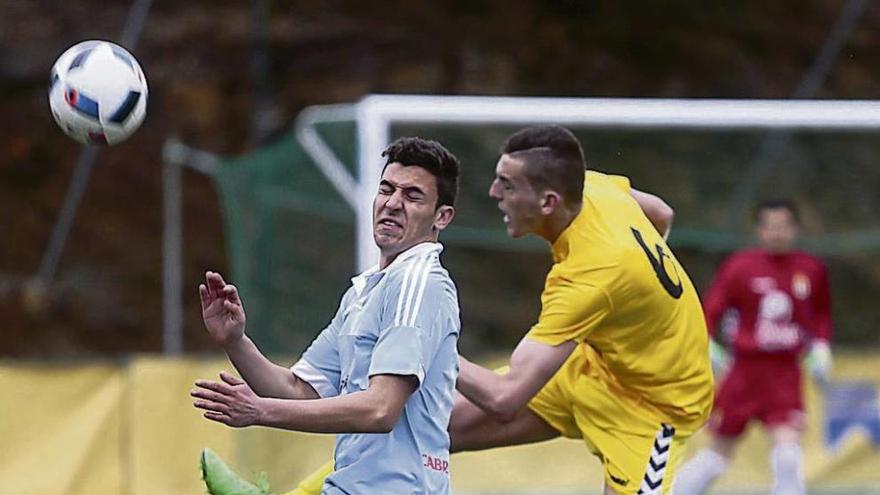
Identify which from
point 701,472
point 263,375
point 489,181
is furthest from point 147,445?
point 263,375

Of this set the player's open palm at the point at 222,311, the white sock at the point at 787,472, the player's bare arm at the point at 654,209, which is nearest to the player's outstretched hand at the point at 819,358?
the white sock at the point at 787,472

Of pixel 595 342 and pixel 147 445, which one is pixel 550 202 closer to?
pixel 595 342

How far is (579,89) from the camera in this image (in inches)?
667

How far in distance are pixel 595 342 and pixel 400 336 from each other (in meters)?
1.62

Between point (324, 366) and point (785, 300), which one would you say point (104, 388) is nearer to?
point (785, 300)

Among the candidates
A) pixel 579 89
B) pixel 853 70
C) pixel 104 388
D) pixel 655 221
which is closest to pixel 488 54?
pixel 579 89

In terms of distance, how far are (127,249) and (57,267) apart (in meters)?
0.71

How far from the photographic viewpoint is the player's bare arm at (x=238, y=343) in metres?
4.26

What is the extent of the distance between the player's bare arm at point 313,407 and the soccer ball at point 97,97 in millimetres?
1408

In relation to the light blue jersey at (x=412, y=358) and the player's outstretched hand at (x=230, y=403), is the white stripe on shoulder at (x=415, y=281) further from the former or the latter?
the player's outstretched hand at (x=230, y=403)

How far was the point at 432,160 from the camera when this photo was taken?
4.35 m

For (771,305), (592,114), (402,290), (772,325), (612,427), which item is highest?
(592,114)

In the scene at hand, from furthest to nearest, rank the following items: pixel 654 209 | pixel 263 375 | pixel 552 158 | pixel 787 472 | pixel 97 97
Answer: pixel 787 472 < pixel 654 209 < pixel 552 158 < pixel 97 97 < pixel 263 375

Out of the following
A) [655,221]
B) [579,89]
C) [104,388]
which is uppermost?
[579,89]
